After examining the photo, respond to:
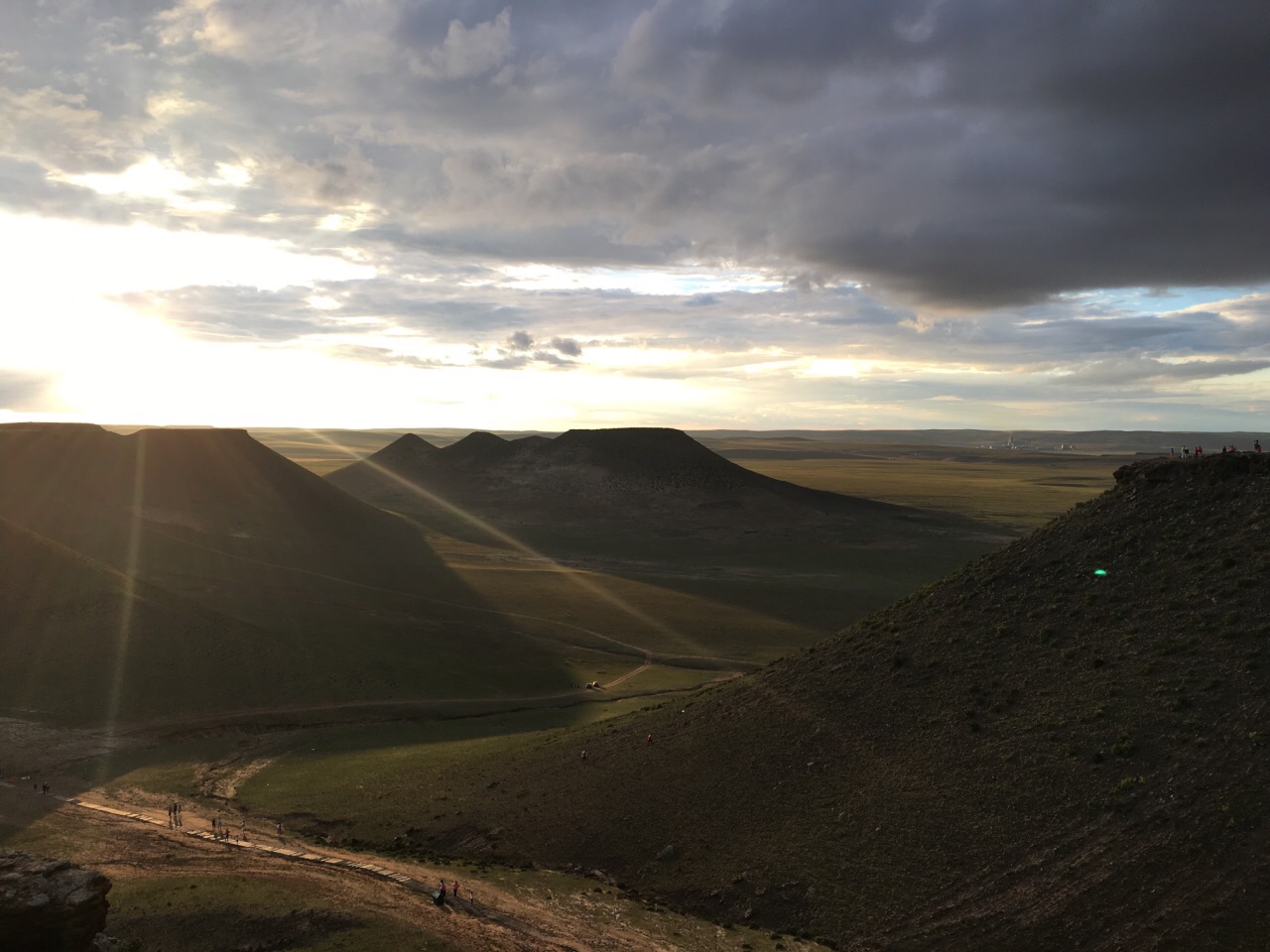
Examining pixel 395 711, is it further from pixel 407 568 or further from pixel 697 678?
pixel 407 568

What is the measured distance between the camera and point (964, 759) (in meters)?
30.8

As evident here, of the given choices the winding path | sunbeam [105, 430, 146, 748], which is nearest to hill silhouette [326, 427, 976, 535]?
sunbeam [105, 430, 146, 748]

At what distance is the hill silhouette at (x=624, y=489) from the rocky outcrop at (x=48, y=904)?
128053 millimetres

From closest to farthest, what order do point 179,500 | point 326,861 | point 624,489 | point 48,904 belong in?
point 48,904
point 326,861
point 179,500
point 624,489

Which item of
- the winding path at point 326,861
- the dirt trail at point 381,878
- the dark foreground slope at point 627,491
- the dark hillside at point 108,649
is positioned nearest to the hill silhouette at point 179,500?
the dark hillside at point 108,649

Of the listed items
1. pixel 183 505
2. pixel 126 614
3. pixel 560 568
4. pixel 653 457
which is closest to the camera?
pixel 126 614

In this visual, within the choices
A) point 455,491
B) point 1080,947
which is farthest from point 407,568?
point 1080,947

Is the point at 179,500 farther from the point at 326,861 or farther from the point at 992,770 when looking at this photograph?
the point at 992,770

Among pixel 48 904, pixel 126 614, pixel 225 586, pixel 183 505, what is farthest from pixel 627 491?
pixel 48 904

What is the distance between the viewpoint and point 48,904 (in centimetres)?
2055

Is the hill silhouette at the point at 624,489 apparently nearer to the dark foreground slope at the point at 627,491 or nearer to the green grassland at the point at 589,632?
the dark foreground slope at the point at 627,491

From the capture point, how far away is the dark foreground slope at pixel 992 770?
24672 mm

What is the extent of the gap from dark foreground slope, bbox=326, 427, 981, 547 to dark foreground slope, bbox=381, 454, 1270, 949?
338ft

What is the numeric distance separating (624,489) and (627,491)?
1346 millimetres
